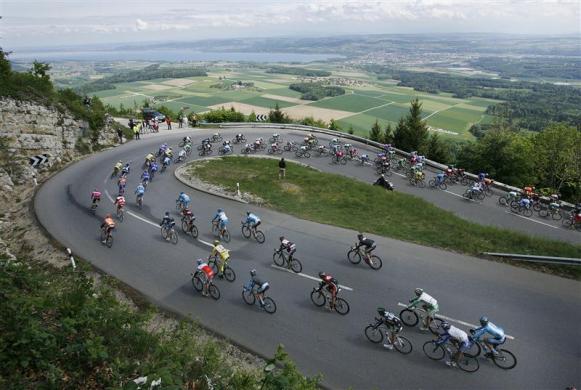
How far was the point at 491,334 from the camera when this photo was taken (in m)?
10.6

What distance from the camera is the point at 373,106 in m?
112

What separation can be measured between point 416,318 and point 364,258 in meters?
3.93

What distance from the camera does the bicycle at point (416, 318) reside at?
12125mm

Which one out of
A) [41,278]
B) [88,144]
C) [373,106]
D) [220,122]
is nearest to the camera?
[41,278]

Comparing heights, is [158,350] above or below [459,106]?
above

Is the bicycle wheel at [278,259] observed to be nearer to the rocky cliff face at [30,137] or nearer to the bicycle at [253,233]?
the bicycle at [253,233]

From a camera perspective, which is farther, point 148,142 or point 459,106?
point 459,106

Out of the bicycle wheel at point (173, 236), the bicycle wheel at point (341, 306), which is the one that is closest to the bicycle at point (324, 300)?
the bicycle wheel at point (341, 306)

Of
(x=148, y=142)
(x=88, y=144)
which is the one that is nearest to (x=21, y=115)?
(x=88, y=144)

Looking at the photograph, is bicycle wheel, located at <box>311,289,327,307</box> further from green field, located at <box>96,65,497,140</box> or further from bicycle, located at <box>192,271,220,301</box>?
green field, located at <box>96,65,497,140</box>

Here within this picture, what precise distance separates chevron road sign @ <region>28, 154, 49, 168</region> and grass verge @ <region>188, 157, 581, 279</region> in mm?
11317

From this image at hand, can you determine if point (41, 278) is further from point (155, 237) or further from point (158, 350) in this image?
point (155, 237)

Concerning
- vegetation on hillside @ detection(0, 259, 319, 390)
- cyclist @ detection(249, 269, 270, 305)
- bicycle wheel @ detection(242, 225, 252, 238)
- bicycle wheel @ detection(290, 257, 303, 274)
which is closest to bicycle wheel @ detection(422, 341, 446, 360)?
vegetation on hillside @ detection(0, 259, 319, 390)

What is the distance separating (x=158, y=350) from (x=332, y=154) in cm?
3034
